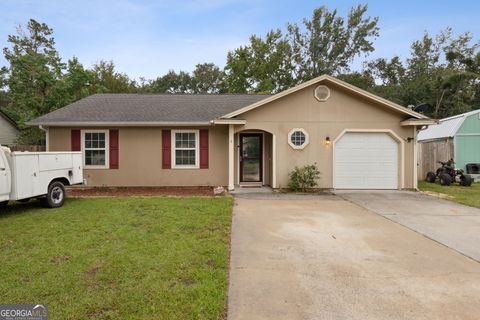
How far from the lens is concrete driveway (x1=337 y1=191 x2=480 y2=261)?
5.94m

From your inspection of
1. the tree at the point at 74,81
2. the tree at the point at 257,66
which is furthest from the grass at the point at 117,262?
the tree at the point at 257,66

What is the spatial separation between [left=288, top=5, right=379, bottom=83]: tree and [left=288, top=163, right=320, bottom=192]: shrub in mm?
28851

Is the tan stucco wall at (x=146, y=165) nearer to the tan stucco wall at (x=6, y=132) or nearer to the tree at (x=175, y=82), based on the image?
the tan stucco wall at (x=6, y=132)

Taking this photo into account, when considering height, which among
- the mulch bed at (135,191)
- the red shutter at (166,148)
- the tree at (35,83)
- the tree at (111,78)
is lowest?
the mulch bed at (135,191)

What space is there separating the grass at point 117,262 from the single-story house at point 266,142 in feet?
16.0

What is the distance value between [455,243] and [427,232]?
75cm

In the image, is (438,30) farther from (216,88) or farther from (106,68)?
(106,68)

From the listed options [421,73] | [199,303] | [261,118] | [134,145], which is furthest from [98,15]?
[421,73]

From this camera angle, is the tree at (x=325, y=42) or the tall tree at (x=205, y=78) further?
the tall tree at (x=205, y=78)

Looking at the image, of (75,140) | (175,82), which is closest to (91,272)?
(75,140)

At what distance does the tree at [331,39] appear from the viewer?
38562 millimetres

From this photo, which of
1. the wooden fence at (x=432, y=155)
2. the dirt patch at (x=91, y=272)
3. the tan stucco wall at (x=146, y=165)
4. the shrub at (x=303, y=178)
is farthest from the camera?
the wooden fence at (x=432, y=155)

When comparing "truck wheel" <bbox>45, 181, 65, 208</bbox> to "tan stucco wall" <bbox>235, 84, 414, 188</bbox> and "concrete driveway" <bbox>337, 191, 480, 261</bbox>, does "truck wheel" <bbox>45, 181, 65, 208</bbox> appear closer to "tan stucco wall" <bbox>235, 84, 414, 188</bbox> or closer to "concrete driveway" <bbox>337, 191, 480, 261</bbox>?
"tan stucco wall" <bbox>235, 84, 414, 188</bbox>

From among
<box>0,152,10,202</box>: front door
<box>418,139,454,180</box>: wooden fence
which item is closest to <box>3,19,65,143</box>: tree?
<box>0,152,10,202</box>: front door
